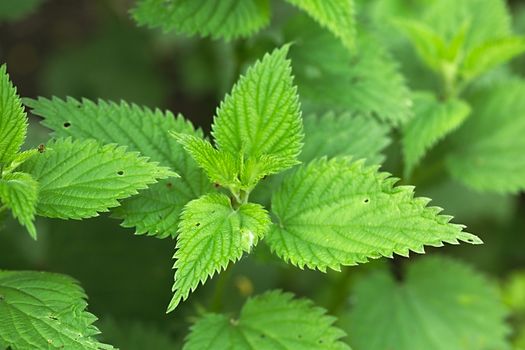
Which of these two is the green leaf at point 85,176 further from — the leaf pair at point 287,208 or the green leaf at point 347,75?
the green leaf at point 347,75

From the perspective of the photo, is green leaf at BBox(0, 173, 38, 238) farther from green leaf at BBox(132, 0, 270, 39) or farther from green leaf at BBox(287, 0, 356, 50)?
green leaf at BBox(287, 0, 356, 50)

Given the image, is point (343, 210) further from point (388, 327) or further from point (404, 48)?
point (404, 48)

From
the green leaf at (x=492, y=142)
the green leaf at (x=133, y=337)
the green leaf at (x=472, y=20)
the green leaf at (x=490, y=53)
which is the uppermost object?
the green leaf at (x=472, y=20)

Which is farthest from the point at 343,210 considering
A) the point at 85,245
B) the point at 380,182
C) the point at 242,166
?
the point at 85,245

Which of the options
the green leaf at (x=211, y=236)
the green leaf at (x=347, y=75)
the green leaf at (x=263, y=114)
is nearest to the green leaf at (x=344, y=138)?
the green leaf at (x=347, y=75)

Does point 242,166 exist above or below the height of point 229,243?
above

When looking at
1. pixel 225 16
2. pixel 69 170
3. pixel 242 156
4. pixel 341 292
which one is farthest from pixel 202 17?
pixel 341 292

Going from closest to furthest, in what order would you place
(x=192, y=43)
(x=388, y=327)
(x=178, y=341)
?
(x=388, y=327), (x=178, y=341), (x=192, y=43)

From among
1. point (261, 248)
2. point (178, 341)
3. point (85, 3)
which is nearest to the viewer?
point (261, 248)
